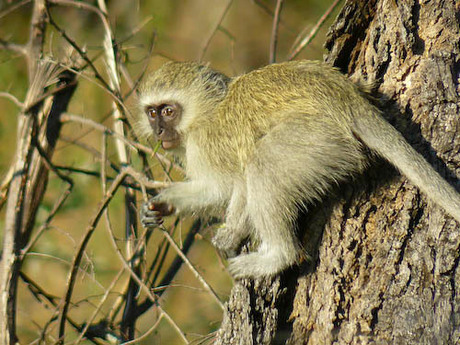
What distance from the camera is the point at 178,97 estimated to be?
3.89 metres

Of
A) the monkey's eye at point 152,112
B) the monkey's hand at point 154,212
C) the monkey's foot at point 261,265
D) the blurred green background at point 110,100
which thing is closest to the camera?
the monkey's foot at point 261,265

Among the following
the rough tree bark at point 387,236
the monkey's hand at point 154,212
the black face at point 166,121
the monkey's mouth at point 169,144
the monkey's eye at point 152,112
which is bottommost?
the rough tree bark at point 387,236

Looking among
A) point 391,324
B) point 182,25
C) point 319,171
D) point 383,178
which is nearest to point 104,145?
point 319,171

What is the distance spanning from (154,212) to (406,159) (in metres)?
1.55

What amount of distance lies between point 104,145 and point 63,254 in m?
2.30

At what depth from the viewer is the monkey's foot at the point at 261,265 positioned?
10.4 ft

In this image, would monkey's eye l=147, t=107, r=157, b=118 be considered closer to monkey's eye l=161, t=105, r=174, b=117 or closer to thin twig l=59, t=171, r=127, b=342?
monkey's eye l=161, t=105, r=174, b=117

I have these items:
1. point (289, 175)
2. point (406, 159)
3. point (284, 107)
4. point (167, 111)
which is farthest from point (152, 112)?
point (406, 159)

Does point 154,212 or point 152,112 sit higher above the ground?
point 152,112

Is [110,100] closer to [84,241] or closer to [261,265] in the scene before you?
[84,241]

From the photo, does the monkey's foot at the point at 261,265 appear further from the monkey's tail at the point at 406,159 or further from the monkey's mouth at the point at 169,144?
the monkey's mouth at the point at 169,144

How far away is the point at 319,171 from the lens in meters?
3.04

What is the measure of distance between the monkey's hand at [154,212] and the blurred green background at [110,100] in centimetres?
121

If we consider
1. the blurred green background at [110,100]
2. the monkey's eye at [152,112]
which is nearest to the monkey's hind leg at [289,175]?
the monkey's eye at [152,112]
